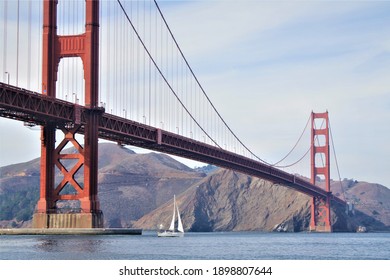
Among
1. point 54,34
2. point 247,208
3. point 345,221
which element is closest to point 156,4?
point 54,34

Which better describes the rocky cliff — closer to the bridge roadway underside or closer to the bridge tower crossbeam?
the bridge roadway underside

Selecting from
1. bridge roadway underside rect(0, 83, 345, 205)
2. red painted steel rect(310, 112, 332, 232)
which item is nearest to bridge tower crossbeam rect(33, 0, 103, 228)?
bridge roadway underside rect(0, 83, 345, 205)

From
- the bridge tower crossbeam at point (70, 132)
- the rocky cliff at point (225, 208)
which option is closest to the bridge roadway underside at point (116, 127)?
the bridge tower crossbeam at point (70, 132)

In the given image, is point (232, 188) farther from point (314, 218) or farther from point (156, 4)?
point (156, 4)

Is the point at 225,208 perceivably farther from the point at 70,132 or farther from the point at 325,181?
the point at 70,132

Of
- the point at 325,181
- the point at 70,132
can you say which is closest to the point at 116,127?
the point at 70,132

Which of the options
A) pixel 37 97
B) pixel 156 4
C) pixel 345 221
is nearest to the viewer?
pixel 37 97
